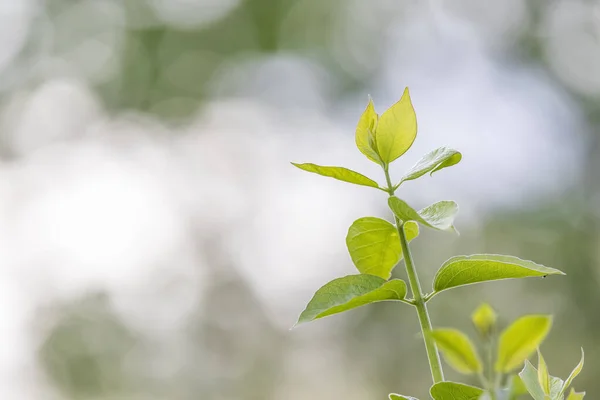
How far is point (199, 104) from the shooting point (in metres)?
5.08

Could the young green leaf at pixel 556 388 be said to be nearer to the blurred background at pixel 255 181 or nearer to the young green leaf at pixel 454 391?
the young green leaf at pixel 454 391

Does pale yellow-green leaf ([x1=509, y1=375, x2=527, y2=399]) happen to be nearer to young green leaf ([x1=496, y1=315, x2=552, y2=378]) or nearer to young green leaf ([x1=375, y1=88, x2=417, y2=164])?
young green leaf ([x1=496, y1=315, x2=552, y2=378])

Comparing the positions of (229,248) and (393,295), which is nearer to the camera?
(393,295)

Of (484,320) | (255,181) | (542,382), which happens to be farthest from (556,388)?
(255,181)

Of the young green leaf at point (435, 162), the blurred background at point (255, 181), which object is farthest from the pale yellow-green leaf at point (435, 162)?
the blurred background at point (255, 181)

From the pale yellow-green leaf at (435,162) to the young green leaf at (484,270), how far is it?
3 centimetres

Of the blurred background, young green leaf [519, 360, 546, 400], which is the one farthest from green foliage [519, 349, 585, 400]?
the blurred background

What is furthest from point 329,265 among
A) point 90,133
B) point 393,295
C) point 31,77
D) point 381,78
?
point 393,295

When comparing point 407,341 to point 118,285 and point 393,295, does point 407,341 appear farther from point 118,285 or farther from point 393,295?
point 393,295

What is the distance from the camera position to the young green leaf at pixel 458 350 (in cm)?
15

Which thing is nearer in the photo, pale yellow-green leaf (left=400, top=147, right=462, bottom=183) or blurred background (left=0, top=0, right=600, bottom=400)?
pale yellow-green leaf (left=400, top=147, right=462, bottom=183)

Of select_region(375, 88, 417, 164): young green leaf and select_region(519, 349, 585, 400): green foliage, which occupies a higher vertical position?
select_region(375, 88, 417, 164): young green leaf

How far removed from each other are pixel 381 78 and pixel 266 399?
2.38 m

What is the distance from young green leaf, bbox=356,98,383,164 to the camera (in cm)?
24
